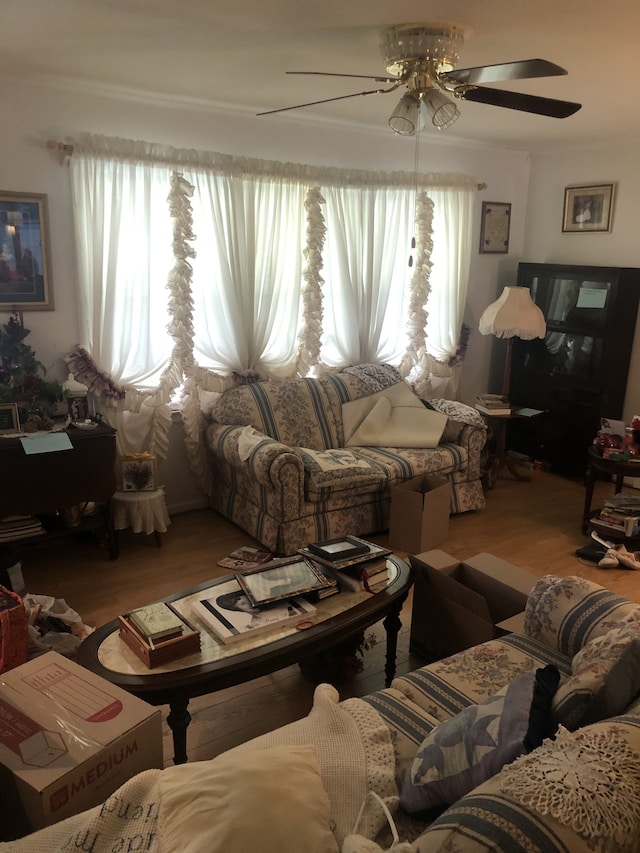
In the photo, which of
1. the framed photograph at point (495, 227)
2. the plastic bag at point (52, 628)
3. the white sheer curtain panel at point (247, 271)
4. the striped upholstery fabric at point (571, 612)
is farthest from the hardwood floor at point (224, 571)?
the framed photograph at point (495, 227)

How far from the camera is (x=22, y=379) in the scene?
3.55 m

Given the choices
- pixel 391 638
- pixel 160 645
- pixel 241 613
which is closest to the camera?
pixel 160 645

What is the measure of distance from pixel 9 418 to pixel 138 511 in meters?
0.85

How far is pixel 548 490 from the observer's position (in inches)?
196

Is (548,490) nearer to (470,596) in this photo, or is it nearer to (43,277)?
(470,596)

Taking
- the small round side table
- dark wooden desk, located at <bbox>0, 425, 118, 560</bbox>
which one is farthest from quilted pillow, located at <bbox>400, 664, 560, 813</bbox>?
the small round side table

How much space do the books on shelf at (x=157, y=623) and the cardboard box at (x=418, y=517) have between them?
194cm

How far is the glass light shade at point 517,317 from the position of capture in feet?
16.0

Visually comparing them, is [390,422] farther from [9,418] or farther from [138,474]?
[9,418]

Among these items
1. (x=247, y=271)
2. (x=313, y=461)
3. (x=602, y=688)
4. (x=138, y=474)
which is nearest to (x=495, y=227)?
(x=247, y=271)

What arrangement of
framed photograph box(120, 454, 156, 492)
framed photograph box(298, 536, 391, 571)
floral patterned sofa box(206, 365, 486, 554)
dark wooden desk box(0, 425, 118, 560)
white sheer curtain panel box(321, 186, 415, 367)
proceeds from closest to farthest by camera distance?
framed photograph box(298, 536, 391, 571) < dark wooden desk box(0, 425, 118, 560) < floral patterned sofa box(206, 365, 486, 554) < framed photograph box(120, 454, 156, 492) < white sheer curtain panel box(321, 186, 415, 367)

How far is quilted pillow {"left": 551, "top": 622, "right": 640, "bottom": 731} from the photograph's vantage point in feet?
4.70

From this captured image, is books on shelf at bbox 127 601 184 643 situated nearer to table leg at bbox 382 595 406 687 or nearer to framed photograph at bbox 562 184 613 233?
table leg at bbox 382 595 406 687

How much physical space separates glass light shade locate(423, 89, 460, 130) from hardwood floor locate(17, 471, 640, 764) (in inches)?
85.9
